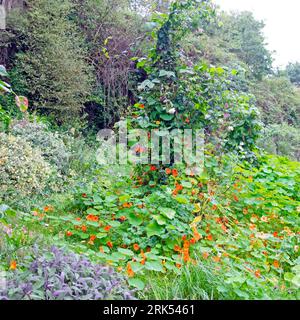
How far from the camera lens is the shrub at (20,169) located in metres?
3.02

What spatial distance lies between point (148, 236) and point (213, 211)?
729mm

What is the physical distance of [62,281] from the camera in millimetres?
1371

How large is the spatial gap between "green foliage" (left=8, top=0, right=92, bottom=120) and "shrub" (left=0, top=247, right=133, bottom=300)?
4436 millimetres

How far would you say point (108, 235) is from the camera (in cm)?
228

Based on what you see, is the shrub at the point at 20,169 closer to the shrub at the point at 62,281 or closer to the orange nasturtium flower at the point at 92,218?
the orange nasturtium flower at the point at 92,218

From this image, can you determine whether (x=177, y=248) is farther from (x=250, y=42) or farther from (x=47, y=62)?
(x=250, y=42)

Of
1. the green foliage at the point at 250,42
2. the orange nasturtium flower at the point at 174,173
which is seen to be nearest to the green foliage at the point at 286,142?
the green foliage at the point at 250,42

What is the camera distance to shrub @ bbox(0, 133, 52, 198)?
3.02 m

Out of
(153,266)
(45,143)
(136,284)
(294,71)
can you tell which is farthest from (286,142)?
(294,71)

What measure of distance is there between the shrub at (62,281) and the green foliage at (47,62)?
4.44 metres

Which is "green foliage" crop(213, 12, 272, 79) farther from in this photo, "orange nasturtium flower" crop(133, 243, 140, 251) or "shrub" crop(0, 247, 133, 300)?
"shrub" crop(0, 247, 133, 300)

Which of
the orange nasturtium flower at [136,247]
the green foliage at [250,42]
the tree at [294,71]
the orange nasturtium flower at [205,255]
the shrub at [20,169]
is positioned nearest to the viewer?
the orange nasturtium flower at [205,255]
